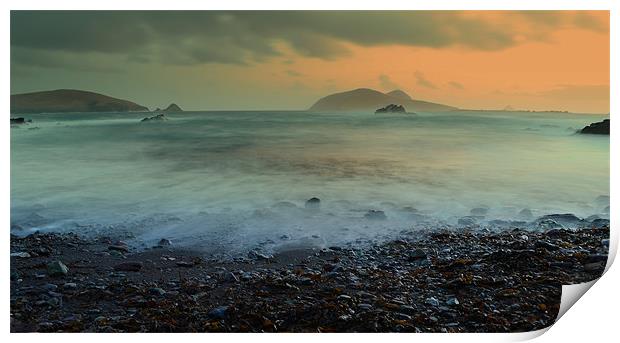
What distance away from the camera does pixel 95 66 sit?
4.34 m

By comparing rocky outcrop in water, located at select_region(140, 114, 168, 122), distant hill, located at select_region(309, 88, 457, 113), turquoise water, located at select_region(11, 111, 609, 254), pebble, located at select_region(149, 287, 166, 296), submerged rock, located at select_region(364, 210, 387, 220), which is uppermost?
distant hill, located at select_region(309, 88, 457, 113)

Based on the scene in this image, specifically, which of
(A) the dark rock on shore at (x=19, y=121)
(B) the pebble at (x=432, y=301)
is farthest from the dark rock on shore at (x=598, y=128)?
(A) the dark rock on shore at (x=19, y=121)

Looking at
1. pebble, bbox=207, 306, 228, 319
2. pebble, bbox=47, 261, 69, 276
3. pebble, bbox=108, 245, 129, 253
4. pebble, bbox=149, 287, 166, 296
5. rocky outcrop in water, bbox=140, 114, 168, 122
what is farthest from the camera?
rocky outcrop in water, bbox=140, 114, 168, 122

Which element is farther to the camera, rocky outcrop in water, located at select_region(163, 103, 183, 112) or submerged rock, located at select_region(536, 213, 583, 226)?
rocky outcrop in water, located at select_region(163, 103, 183, 112)

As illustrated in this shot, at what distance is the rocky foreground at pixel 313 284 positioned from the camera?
3652 millimetres

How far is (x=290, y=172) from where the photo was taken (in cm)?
442

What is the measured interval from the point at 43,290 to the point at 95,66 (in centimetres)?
173

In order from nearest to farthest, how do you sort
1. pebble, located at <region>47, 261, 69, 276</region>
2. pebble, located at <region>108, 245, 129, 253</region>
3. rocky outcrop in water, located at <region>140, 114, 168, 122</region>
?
pebble, located at <region>47, 261, 69, 276</region>
pebble, located at <region>108, 245, 129, 253</region>
rocky outcrop in water, located at <region>140, 114, 168, 122</region>

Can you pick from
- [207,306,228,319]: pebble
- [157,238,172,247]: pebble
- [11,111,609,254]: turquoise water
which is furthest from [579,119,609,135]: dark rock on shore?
[157,238,172,247]: pebble

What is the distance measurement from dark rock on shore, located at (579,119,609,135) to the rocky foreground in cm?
77

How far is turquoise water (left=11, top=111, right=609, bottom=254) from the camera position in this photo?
4.29 meters

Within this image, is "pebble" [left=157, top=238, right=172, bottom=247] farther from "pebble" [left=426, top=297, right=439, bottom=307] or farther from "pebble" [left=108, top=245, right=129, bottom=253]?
"pebble" [left=426, top=297, right=439, bottom=307]

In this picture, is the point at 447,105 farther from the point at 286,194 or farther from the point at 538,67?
the point at 286,194
